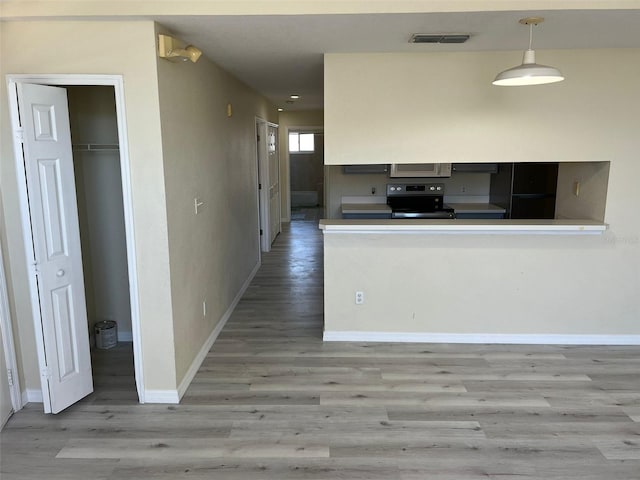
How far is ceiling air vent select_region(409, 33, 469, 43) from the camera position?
3027 mm

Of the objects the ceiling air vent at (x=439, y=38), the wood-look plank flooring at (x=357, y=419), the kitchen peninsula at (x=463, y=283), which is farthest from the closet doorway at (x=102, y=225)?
the ceiling air vent at (x=439, y=38)

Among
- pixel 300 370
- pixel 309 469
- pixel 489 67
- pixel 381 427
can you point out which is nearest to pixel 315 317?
pixel 300 370

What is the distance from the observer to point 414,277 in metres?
3.96

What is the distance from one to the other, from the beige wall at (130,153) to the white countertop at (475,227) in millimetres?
1440

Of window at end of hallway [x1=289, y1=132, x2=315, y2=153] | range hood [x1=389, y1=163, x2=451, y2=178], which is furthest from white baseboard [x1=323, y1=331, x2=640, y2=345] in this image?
window at end of hallway [x1=289, y1=132, x2=315, y2=153]

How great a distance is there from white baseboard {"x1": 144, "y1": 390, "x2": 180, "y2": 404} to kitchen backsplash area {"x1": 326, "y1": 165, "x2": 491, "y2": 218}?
151 inches

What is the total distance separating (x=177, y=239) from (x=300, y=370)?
4.34 ft

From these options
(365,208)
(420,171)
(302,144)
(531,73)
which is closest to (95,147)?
(531,73)

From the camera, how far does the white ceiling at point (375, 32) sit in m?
2.65

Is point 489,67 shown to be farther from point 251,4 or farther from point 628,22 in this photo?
point 251,4

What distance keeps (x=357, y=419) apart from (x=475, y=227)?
1771 mm

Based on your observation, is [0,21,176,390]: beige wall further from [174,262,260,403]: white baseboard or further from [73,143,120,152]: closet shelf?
[73,143,120,152]: closet shelf

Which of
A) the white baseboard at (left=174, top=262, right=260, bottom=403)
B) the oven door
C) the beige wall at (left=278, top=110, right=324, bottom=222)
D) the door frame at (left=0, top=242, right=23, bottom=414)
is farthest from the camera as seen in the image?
the beige wall at (left=278, top=110, right=324, bottom=222)

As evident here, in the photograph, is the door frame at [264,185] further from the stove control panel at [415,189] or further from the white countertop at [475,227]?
the white countertop at [475,227]
